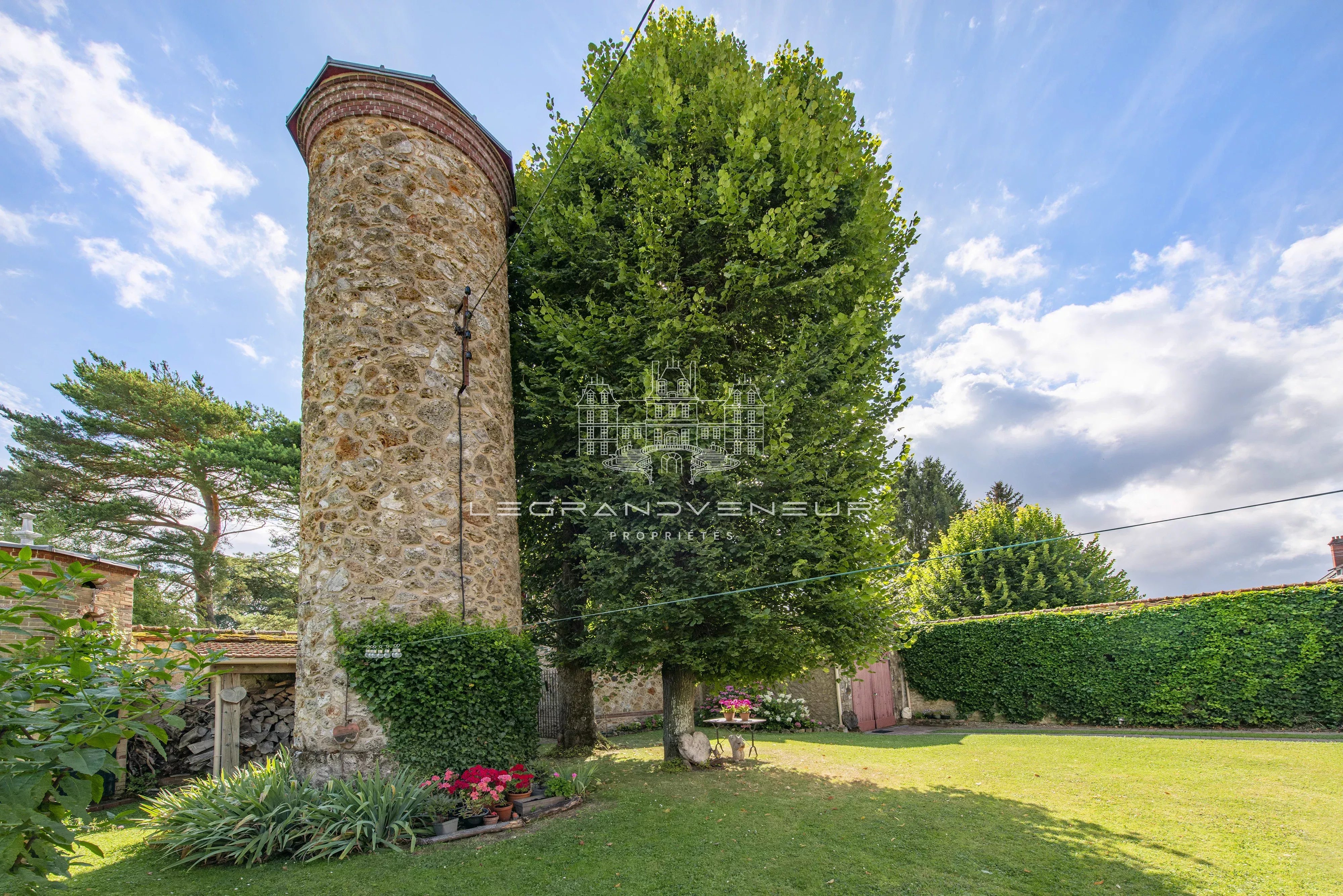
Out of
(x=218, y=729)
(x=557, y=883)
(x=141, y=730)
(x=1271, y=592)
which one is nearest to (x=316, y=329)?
(x=218, y=729)

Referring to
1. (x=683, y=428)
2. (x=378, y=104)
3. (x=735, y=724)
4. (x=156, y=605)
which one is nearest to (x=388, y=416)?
(x=683, y=428)

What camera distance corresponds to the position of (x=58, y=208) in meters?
7.82

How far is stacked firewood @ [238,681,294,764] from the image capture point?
8.94m

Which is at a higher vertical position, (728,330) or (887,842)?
(728,330)

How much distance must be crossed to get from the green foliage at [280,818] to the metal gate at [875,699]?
10.9 m

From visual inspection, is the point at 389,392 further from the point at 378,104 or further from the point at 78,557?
the point at 78,557

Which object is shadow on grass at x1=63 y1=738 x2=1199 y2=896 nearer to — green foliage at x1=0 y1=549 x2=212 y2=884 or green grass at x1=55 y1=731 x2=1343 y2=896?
green grass at x1=55 y1=731 x2=1343 y2=896

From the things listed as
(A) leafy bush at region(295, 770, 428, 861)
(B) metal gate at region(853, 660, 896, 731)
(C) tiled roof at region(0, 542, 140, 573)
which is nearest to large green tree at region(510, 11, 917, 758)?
(A) leafy bush at region(295, 770, 428, 861)

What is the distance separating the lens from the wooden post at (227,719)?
7805mm

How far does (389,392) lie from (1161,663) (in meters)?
14.3

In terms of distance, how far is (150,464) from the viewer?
16938 mm

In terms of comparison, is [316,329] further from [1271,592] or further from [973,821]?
[1271,592]

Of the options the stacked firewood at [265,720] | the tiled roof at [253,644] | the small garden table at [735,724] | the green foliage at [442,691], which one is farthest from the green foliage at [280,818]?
the small garden table at [735,724]

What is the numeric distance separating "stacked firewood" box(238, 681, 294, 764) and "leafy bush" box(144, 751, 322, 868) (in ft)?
10.1
